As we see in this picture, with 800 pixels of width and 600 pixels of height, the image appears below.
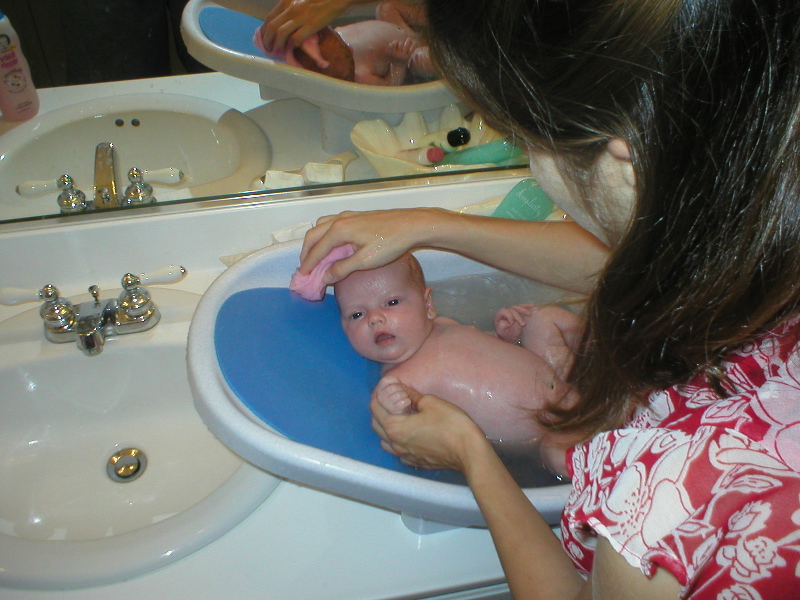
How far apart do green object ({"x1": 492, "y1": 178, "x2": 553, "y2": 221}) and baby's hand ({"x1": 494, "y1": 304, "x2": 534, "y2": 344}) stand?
0.18 meters

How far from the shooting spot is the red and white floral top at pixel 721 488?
1.27 ft

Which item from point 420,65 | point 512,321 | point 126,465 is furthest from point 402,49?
point 126,465

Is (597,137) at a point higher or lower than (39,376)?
higher

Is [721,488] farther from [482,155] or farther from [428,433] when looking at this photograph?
[482,155]

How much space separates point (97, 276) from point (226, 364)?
42cm

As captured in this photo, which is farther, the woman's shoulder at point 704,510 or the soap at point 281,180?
the soap at point 281,180

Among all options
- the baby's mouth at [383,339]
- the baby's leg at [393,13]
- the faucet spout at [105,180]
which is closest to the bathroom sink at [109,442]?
the faucet spout at [105,180]

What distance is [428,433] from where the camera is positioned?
29.2 inches

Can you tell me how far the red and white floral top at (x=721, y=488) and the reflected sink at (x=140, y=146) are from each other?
0.78 m

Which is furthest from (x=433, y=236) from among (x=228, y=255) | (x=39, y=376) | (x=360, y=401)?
(x=39, y=376)

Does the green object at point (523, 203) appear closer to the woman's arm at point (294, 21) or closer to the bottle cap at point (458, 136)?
the bottle cap at point (458, 136)

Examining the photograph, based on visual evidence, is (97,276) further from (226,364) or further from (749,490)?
(749,490)

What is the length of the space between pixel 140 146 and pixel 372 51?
1.48 feet

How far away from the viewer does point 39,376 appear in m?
0.88
